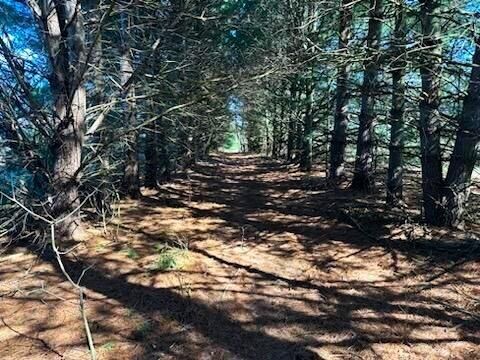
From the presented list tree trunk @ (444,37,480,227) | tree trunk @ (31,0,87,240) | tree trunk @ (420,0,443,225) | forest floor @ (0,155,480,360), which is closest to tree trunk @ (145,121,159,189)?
forest floor @ (0,155,480,360)

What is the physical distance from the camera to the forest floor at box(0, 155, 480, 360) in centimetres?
378

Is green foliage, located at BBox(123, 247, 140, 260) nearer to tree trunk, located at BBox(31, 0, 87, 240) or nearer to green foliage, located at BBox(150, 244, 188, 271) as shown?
green foliage, located at BBox(150, 244, 188, 271)

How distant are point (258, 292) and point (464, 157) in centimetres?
338

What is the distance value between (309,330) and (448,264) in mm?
2154

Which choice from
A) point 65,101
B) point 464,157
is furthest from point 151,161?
point 464,157

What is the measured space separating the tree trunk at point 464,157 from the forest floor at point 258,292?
14.9 inches

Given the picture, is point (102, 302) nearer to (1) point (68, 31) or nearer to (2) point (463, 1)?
(1) point (68, 31)

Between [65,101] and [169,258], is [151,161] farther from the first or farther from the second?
[169,258]

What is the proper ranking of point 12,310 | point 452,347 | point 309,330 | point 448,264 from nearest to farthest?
point 452,347, point 309,330, point 12,310, point 448,264

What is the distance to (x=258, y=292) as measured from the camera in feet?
15.5

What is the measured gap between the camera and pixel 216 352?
3.73m

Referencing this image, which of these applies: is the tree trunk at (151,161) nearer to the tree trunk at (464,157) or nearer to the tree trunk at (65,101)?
the tree trunk at (65,101)

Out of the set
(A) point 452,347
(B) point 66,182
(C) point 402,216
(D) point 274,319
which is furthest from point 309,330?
(B) point 66,182

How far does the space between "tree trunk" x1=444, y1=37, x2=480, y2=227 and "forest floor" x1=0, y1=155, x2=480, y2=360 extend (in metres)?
0.38
